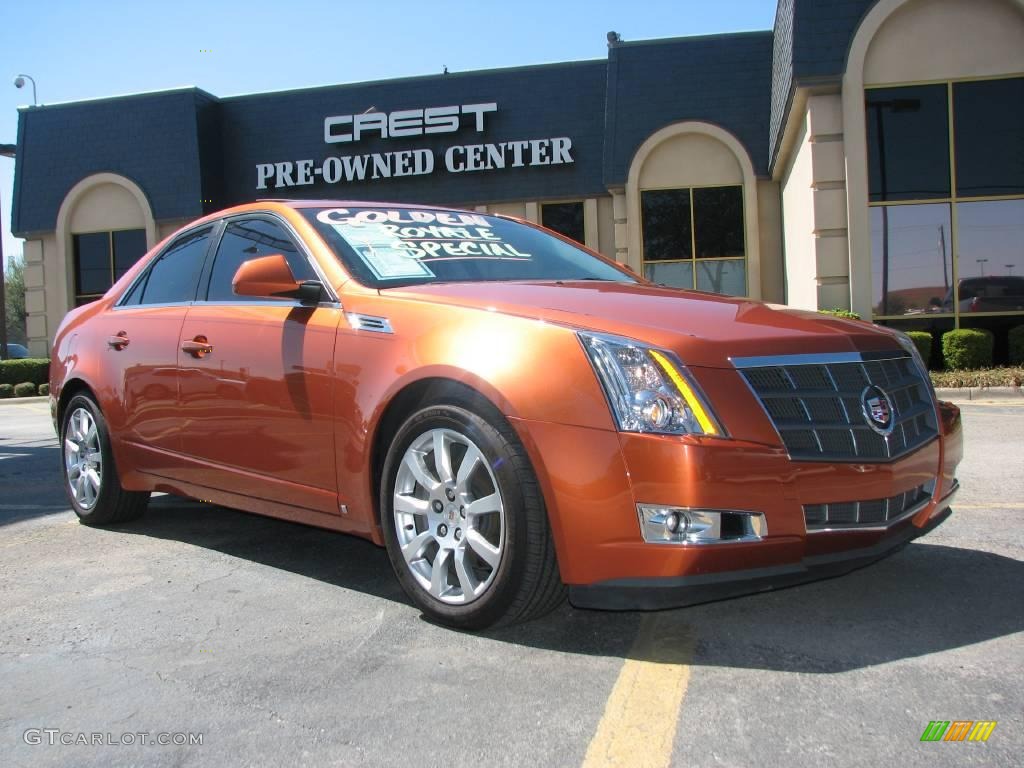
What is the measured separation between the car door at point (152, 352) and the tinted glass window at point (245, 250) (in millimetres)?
178

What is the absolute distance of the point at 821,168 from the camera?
43.7ft

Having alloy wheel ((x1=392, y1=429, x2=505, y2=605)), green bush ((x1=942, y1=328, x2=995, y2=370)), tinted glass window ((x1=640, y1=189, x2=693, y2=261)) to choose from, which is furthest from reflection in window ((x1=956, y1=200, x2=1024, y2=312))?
A: alloy wheel ((x1=392, y1=429, x2=505, y2=605))

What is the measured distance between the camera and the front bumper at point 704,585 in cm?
270

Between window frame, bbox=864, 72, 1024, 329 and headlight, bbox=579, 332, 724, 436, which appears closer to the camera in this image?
headlight, bbox=579, 332, 724, 436

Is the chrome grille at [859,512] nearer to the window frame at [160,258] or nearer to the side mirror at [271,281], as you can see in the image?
the side mirror at [271,281]

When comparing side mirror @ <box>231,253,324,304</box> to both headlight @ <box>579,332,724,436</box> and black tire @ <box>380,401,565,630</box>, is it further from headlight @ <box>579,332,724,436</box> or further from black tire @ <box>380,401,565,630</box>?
headlight @ <box>579,332,724,436</box>

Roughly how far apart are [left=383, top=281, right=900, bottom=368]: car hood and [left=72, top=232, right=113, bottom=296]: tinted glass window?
2183 cm

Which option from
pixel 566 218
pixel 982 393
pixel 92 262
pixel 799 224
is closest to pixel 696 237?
pixel 566 218

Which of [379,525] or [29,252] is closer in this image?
[379,525]

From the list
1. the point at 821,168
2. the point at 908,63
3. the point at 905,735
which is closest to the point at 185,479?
the point at 905,735

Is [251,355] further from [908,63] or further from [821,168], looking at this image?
[908,63]

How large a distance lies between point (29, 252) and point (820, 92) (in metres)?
19.8

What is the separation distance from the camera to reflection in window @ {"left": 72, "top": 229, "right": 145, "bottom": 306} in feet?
74.1

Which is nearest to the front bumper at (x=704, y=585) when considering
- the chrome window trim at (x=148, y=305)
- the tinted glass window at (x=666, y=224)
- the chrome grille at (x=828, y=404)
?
the chrome grille at (x=828, y=404)
